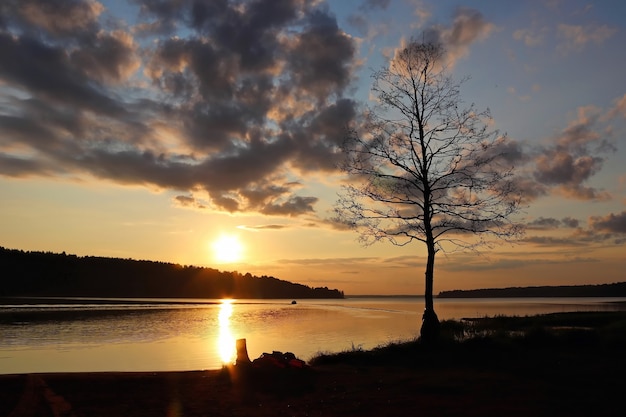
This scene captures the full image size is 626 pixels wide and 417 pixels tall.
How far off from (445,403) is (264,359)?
7905 mm

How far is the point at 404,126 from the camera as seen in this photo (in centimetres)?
2595

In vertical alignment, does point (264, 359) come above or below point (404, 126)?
below

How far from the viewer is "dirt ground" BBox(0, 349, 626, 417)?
12.5 m

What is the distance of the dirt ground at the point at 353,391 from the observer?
492 inches

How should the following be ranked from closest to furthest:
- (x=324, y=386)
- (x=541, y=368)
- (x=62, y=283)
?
(x=324, y=386) → (x=541, y=368) → (x=62, y=283)

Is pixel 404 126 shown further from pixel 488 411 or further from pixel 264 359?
pixel 488 411

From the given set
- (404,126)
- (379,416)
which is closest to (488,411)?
(379,416)

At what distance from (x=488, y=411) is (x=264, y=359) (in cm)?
907

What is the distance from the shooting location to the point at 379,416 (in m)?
11.8

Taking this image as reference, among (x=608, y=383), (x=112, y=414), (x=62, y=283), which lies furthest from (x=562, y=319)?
(x=62, y=283)

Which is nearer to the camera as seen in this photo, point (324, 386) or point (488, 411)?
point (488, 411)

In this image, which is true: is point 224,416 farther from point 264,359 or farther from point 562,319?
point 562,319

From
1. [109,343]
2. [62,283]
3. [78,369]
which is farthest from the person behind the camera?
→ [62,283]

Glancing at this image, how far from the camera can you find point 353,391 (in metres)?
14.6
